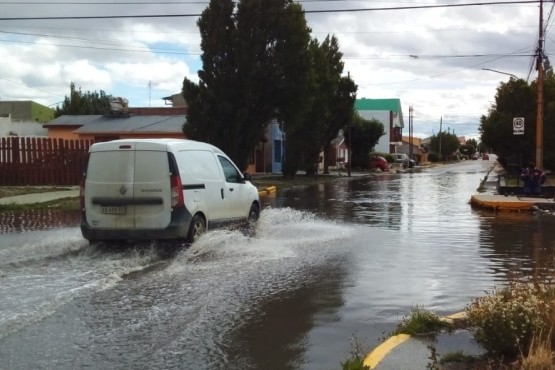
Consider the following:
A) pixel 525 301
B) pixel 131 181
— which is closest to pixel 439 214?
pixel 131 181

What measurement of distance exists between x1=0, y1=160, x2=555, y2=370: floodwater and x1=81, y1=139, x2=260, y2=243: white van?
0.39 m

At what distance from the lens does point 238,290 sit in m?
8.12

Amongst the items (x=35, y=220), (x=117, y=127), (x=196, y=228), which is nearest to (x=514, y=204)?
(x=196, y=228)

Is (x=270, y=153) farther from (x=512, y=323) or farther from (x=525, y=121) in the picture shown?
(x=512, y=323)

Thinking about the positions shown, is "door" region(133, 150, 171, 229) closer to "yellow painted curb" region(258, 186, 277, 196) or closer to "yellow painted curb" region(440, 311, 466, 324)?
"yellow painted curb" region(440, 311, 466, 324)

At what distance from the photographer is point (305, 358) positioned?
5594 millimetres

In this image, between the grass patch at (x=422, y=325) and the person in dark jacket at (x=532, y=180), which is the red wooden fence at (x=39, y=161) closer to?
the person in dark jacket at (x=532, y=180)

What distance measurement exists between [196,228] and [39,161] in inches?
717

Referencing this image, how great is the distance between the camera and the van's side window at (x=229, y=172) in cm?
1248

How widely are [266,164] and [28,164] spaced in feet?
74.5

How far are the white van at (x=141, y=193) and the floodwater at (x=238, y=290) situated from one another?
1.29 feet

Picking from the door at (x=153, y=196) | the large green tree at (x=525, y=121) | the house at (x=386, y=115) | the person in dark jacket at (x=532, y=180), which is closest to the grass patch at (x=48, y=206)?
the door at (x=153, y=196)

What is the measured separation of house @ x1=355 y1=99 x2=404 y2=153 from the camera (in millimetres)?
101500

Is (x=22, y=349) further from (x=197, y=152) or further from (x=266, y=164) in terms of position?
(x=266, y=164)
